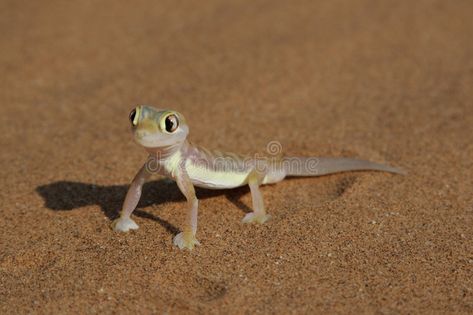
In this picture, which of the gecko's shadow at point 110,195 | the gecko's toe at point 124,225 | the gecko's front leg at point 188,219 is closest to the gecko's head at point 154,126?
the gecko's front leg at point 188,219

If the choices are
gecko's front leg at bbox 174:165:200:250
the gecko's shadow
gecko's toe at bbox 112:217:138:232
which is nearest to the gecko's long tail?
the gecko's shadow

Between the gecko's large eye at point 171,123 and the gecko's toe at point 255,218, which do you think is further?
the gecko's toe at point 255,218

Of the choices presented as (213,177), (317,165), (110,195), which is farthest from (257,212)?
(110,195)

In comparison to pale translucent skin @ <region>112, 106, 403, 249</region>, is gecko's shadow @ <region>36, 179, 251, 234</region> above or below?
below

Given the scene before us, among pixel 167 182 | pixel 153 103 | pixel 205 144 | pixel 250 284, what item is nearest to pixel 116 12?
pixel 153 103

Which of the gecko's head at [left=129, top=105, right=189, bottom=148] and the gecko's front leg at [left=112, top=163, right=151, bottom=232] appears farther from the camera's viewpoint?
the gecko's front leg at [left=112, top=163, right=151, bottom=232]

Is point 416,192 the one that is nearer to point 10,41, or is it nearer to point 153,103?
point 153,103

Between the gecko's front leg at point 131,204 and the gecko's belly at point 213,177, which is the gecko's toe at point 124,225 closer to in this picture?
the gecko's front leg at point 131,204

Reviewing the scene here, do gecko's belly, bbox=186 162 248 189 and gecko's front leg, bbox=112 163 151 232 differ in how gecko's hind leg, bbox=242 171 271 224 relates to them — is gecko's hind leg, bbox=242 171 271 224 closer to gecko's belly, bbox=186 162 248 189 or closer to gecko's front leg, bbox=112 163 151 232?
gecko's belly, bbox=186 162 248 189

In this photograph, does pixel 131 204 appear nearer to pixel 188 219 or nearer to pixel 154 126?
pixel 188 219
